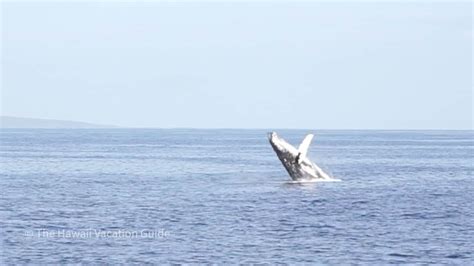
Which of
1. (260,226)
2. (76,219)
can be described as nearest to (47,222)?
(76,219)

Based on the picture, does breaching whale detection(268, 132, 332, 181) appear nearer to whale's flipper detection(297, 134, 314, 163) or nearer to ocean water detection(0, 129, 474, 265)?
whale's flipper detection(297, 134, 314, 163)

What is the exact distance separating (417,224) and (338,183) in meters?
19.4

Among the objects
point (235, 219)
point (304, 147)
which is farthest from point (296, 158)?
point (235, 219)

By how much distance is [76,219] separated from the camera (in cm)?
4116

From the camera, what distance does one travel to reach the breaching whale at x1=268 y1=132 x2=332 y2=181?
54.7m

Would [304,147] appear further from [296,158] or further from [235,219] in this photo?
[235,219]

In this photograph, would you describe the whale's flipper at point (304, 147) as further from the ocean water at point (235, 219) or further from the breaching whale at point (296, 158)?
the ocean water at point (235, 219)

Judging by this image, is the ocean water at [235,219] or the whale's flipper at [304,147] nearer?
the ocean water at [235,219]

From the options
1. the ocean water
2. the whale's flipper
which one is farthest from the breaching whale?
the ocean water

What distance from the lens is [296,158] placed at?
55.7m

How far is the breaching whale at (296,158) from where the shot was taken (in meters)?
54.7

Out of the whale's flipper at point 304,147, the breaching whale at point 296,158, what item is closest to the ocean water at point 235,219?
the breaching whale at point 296,158

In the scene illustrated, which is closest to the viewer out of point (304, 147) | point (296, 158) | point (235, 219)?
point (235, 219)

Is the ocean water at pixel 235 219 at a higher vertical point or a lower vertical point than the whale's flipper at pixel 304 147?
lower
